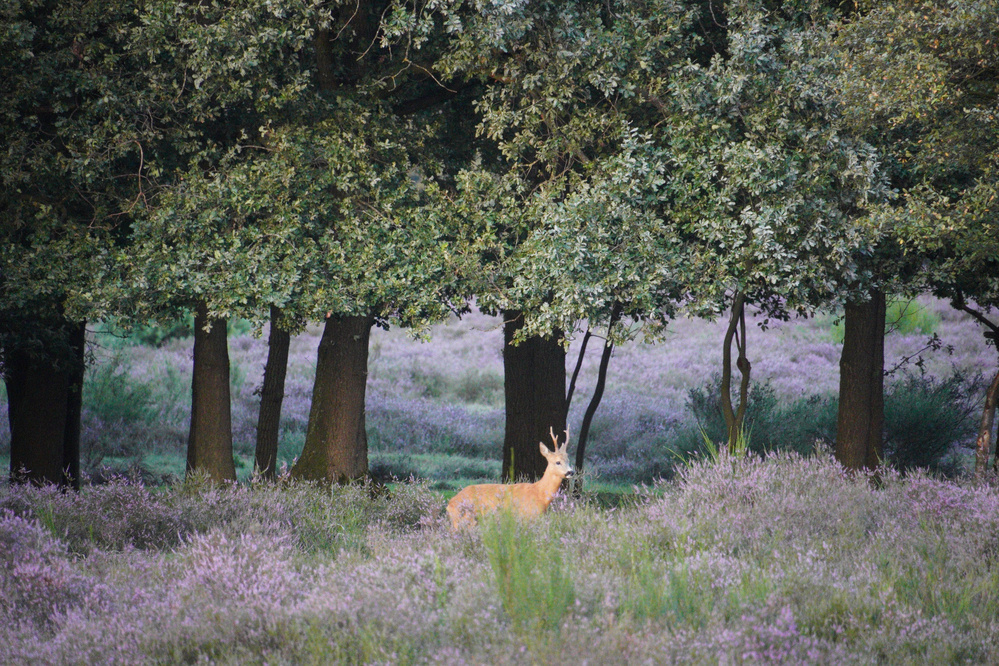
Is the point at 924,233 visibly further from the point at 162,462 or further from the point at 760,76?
the point at 162,462

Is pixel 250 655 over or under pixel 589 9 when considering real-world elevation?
under

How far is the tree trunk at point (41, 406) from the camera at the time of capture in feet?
46.4

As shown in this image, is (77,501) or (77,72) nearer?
(77,501)

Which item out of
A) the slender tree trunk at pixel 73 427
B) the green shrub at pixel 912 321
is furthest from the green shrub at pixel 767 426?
the green shrub at pixel 912 321

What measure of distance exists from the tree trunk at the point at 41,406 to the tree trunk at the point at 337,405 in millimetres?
4035

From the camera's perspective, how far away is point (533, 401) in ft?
48.5

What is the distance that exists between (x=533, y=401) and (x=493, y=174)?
14.6 feet

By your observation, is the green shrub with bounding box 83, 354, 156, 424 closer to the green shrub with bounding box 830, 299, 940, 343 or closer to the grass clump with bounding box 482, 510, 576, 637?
the grass clump with bounding box 482, 510, 576, 637

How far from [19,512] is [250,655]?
548cm

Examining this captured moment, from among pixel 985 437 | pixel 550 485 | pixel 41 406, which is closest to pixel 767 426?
pixel 985 437

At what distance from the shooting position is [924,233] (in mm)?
9875

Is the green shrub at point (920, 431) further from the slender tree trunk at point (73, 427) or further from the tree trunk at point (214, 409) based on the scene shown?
the slender tree trunk at point (73, 427)

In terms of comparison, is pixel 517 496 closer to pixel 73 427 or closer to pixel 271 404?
pixel 271 404

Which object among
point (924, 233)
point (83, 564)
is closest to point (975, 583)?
point (924, 233)
